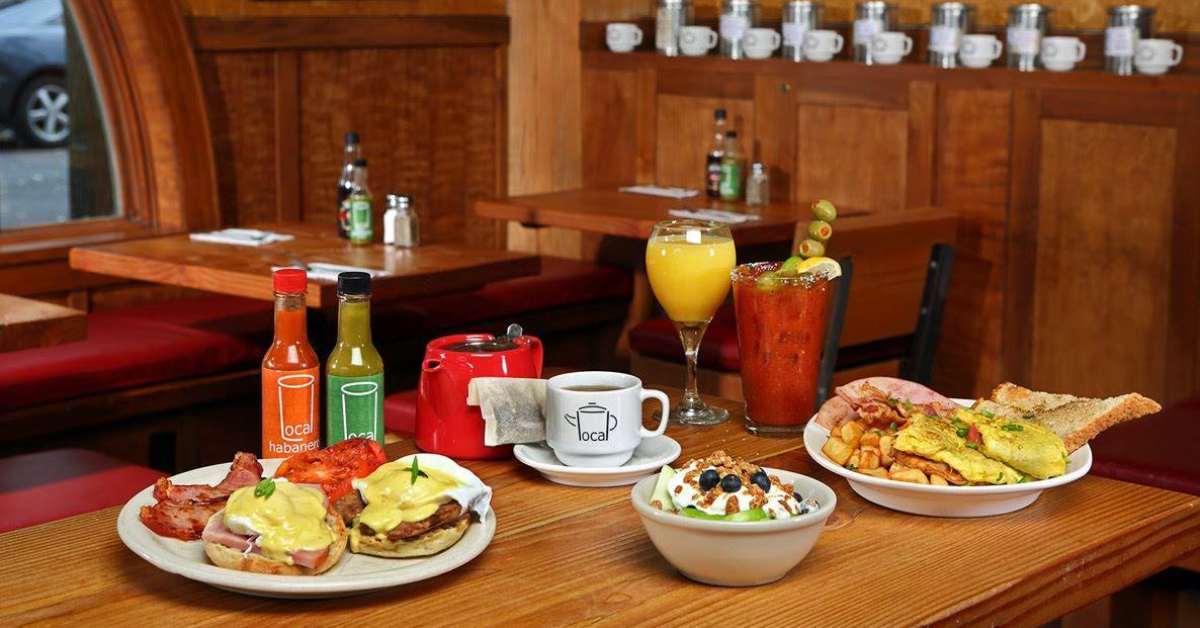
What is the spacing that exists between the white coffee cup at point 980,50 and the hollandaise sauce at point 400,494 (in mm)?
3272

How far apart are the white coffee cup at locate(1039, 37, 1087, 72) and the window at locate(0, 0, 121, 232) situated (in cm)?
264

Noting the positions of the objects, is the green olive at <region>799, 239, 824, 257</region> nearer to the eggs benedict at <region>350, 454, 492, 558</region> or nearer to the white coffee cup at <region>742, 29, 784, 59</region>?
the eggs benedict at <region>350, 454, 492, 558</region>

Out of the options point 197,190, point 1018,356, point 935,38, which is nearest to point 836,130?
point 935,38

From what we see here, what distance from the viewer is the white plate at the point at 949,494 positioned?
1522 millimetres

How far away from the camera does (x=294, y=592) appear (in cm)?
129

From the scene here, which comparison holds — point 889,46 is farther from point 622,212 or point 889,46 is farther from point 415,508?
point 415,508

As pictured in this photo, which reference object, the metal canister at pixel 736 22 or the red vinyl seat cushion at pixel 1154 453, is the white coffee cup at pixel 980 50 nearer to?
the metal canister at pixel 736 22

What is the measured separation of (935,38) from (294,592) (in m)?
3.53

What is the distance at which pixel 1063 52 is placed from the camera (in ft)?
13.7

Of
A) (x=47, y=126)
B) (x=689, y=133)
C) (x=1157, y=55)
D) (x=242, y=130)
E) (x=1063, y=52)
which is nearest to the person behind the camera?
(x=1157, y=55)

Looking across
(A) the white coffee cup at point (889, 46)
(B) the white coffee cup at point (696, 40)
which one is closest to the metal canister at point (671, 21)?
(B) the white coffee cup at point (696, 40)

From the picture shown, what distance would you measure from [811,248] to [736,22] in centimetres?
321

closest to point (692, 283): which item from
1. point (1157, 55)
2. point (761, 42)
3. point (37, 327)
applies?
point (37, 327)

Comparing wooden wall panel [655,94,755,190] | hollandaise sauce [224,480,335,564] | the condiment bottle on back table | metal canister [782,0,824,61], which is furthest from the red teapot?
wooden wall panel [655,94,755,190]
